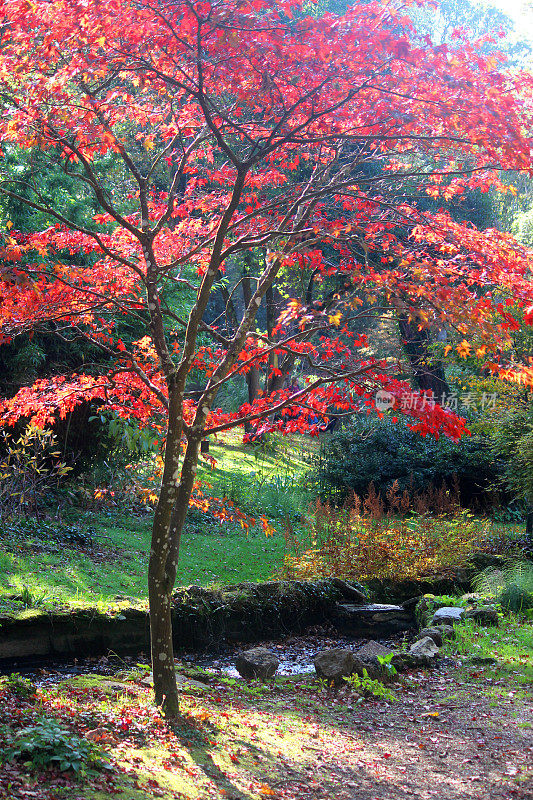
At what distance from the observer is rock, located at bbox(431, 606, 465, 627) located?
7434 mm

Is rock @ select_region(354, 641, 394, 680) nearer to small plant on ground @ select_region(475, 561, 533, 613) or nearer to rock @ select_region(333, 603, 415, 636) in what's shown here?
rock @ select_region(333, 603, 415, 636)

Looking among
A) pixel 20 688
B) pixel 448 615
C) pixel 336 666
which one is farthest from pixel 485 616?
pixel 20 688

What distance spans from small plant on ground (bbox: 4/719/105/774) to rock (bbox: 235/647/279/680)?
9.21 ft

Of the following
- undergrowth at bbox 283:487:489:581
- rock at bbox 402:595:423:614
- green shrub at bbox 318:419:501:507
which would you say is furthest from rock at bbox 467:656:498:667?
green shrub at bbox 318:419:501:507

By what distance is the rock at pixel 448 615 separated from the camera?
7434 mm

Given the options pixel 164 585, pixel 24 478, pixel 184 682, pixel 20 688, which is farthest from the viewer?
pixel 24 478

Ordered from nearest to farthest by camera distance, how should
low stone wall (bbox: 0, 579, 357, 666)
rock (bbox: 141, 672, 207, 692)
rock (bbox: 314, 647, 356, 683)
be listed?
rock (bbox: 141, 672, 207, 692), low stone wall (bbox: 0, 579, 357, 666), rock (bbox: 314, 647, 356, 683)

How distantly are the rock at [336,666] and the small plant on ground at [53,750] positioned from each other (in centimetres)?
288

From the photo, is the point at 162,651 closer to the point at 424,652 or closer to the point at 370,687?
the point at 370,687

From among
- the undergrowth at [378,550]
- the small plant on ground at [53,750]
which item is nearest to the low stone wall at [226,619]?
the undergrowth at [378,550]

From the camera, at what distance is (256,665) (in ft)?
19.8

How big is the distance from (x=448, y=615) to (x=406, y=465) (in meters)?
6.93

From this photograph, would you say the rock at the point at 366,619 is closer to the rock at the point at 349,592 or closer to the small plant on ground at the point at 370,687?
the rock at the point at 349,592

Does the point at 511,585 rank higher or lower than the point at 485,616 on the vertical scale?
higher
